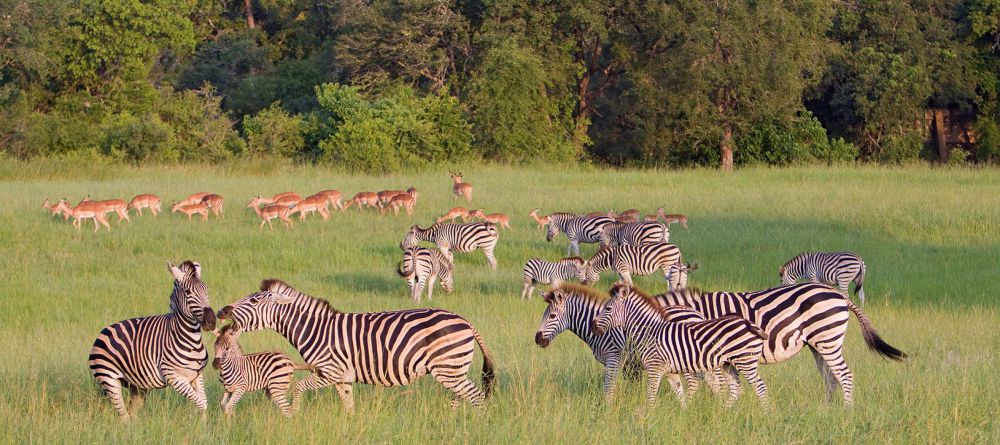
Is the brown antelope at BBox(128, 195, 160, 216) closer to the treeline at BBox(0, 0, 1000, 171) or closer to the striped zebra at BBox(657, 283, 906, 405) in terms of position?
the treeline at BBox(0, 0, 1000, 171)

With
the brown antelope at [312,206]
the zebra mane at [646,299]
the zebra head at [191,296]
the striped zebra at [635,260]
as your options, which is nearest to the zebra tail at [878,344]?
the zebra mane at [646,299]

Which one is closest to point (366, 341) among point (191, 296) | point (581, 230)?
point (191, 296)

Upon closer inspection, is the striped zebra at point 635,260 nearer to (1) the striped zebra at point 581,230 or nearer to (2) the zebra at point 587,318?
(1) the striped zebra at point 581,230

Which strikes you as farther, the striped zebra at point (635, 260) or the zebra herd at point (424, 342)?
the striped zebra at point (635, 260)

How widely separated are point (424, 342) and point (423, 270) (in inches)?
336

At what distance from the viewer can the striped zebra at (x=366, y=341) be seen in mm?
8531

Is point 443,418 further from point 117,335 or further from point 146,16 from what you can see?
point 146,16

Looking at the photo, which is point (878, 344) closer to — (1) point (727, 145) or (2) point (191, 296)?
(2) point (191, 296)

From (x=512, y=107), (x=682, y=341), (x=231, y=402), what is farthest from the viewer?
(x=512, y=107)

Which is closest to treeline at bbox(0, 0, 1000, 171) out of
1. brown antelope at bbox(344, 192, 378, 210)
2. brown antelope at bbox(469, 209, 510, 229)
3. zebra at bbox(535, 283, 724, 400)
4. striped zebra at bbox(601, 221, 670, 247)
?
brown antelope at bbox(344, 192, 378, 210)

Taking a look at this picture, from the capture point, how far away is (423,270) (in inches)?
671

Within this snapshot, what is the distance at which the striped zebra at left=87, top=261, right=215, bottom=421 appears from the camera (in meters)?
8.55

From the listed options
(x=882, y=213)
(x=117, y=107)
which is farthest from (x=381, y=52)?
(x=882, y=213)

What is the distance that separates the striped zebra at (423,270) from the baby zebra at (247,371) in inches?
312
